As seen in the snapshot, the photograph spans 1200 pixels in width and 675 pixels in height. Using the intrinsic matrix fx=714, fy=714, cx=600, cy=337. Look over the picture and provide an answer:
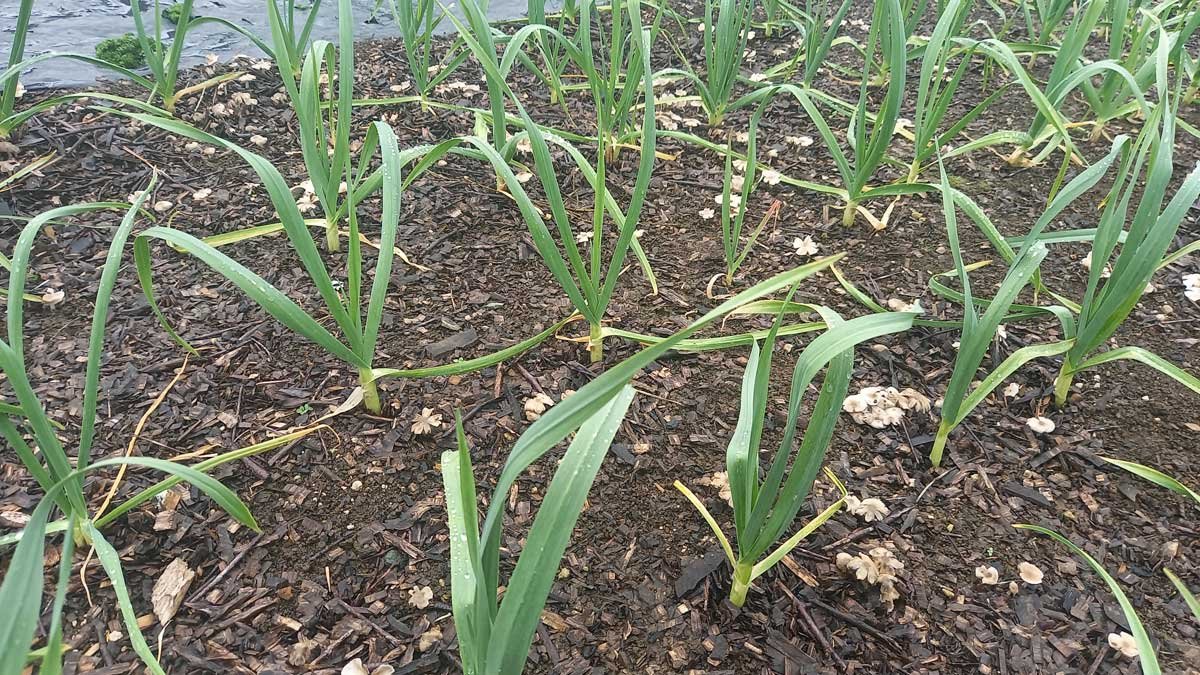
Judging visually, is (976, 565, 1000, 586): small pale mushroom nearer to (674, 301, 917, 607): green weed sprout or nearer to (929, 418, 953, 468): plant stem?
(929, 418, 953, 468): plant stem

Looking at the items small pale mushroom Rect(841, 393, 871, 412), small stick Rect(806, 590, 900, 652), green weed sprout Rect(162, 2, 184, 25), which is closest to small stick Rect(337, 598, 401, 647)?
small stick Rect(806, 590, 900, 652)

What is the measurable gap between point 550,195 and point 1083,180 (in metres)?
0.98

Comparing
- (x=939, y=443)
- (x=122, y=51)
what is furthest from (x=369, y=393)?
(x=122, y=51)

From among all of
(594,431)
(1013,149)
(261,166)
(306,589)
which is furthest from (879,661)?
(1013,149)

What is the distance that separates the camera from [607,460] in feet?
4.42

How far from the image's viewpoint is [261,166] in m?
1.20

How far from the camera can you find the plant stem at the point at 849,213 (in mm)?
1848

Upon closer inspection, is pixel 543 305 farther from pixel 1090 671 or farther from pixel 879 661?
pixel 1090 671

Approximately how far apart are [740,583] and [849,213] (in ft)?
3.70

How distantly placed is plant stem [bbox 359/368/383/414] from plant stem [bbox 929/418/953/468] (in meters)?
1.06

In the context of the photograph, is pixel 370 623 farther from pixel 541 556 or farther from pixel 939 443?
pixel 939 443

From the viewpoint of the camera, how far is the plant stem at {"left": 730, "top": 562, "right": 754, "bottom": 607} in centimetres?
108

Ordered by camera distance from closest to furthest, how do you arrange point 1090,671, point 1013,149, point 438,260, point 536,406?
1. point 1090,671
2. point 536,406
3. point 438,260
4. point 1013,149

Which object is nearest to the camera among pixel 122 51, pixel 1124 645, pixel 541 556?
pixel 541 556
